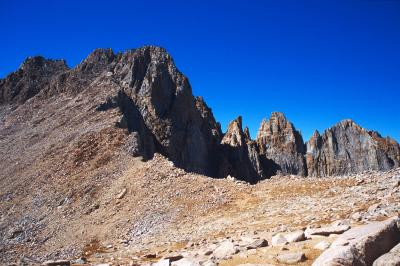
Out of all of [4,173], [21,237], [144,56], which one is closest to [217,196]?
[21,237]

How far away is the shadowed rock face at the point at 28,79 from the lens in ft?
285

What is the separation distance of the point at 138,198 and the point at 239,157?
9014cm

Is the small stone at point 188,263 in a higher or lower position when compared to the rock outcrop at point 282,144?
lower

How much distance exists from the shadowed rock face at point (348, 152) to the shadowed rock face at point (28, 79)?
419 feet

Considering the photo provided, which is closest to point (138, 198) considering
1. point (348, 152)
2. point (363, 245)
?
point (363, 245)

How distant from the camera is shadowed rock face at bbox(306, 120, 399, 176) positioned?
181875 millimetres

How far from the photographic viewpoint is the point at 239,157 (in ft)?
397

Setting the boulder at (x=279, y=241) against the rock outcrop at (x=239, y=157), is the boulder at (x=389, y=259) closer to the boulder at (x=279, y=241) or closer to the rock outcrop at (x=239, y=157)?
the boulder at (x=279, y=241)

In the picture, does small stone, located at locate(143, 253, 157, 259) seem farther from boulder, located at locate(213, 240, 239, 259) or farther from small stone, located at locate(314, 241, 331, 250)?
small stone, located at locate(314, 241, 331, 250)

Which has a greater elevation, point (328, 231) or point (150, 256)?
point (328, 231)

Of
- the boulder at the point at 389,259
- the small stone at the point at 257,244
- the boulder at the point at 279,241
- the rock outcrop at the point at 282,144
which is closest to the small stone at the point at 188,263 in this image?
the small stone at the point at 257,244

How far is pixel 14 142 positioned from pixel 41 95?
24187mm

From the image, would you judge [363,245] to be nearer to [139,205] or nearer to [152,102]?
[139,205]

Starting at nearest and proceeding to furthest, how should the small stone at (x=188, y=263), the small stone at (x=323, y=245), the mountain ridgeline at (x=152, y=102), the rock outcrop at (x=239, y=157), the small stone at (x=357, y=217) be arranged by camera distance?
the small stone at (x=323, y=245)
the small stone at (x=188, y=263)
the small stone at (x=357, y=217)
the mountain ridgeline at (x=152, y=102)
the rock outcrop at (x=239, y=157)
